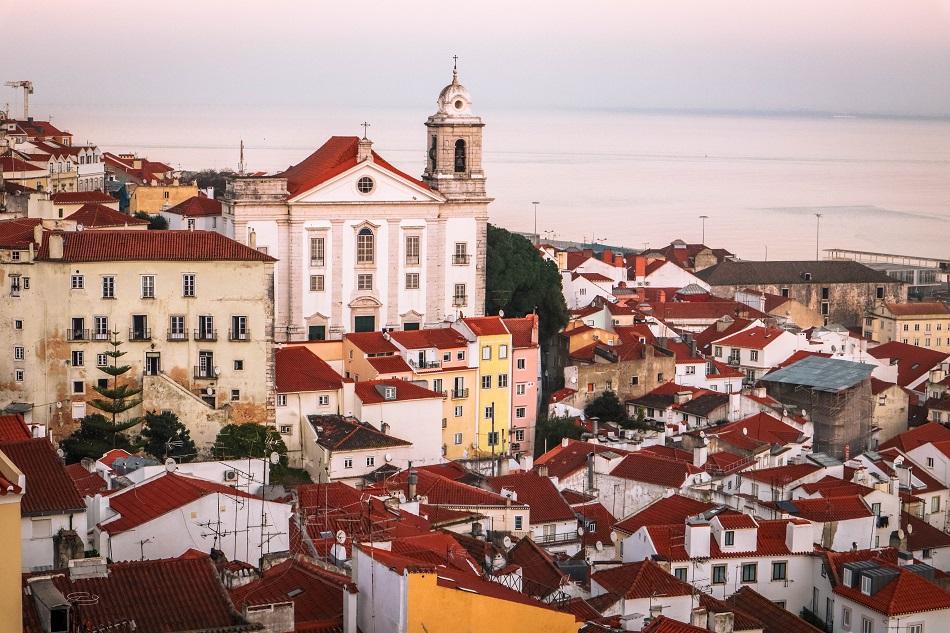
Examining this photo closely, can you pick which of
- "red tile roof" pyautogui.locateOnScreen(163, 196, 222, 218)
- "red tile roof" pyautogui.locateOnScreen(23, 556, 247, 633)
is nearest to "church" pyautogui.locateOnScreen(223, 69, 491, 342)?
"red tile roof" pyautogui.locateOnScreen(163, 196, 222, 218)

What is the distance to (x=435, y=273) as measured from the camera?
119 ft

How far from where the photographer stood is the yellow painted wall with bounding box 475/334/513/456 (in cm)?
3106

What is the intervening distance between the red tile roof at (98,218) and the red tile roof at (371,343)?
8.20 metres

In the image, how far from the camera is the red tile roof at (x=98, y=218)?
124ft

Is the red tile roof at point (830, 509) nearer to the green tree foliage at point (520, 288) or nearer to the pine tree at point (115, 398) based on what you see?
the pine tree at point (115, 398)

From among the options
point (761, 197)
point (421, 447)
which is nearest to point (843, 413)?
point (421, 447)

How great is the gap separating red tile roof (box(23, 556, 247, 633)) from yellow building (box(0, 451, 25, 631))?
541 millimetres

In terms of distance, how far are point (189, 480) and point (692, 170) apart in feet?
399

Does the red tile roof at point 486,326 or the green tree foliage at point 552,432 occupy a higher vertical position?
the red tile roof at point 486,326

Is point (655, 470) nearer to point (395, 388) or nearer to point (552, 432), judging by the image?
point (395, 388)

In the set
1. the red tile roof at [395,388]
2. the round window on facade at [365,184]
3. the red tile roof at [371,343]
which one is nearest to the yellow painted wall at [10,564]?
the red tile roof at [395,388]

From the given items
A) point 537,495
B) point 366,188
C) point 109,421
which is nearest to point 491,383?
point 366,188

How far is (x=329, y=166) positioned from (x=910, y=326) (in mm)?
19383

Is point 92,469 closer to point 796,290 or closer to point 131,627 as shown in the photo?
point 131,627
